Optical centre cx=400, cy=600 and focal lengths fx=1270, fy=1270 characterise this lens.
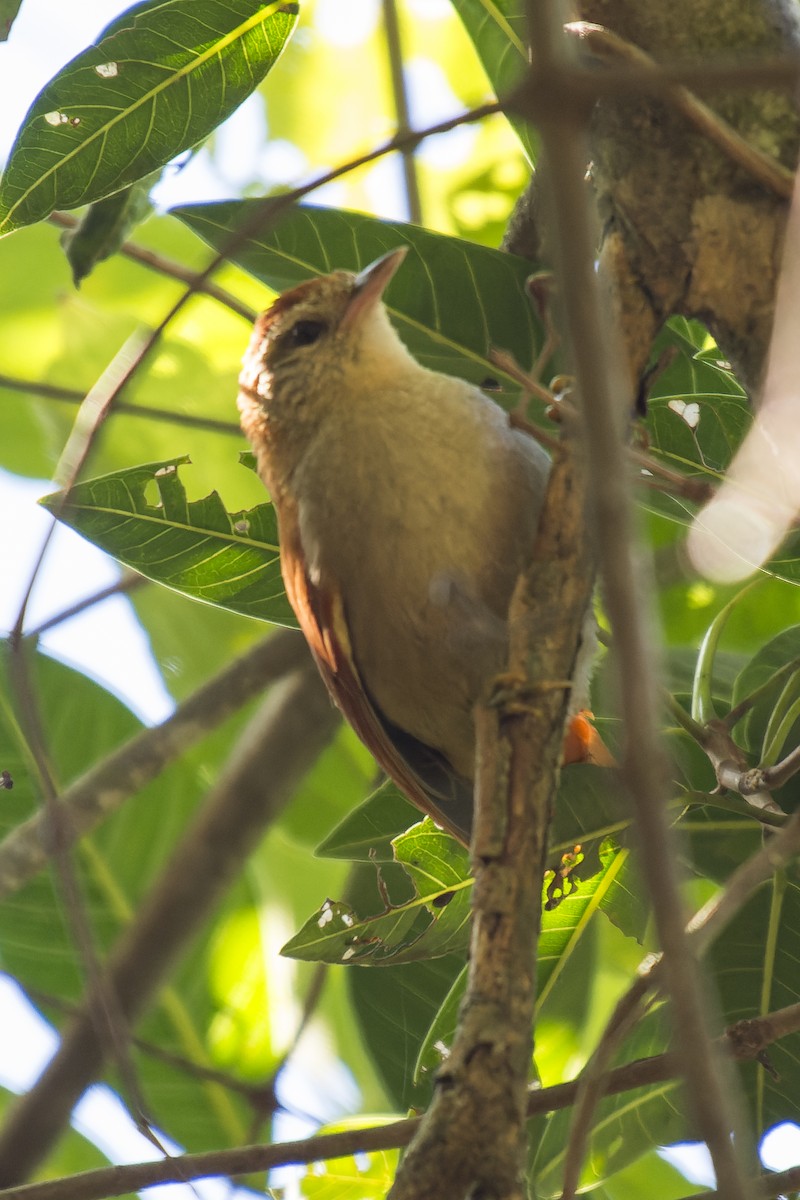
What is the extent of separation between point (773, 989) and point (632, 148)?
1853 millimetres

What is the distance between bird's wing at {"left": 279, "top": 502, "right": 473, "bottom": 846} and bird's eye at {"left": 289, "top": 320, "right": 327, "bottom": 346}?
541 millimetres

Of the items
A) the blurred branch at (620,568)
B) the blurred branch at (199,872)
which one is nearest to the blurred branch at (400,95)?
the blurred branch at (199,872)

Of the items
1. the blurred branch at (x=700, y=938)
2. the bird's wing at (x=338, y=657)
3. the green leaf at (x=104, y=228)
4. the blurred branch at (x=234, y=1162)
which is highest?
the green leaf at (x=104, y=228)

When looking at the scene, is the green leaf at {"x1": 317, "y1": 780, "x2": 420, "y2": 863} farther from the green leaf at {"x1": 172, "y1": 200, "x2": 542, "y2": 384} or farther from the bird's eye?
the bird's eye

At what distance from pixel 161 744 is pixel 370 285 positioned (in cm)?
172

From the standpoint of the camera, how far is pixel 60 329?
15.6 ft

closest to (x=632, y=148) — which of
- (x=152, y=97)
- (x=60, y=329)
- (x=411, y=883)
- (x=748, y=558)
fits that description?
(x=748, y=558)

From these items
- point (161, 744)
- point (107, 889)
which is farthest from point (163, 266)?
point (107, 889)

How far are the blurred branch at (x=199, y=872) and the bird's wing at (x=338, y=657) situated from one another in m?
0.83

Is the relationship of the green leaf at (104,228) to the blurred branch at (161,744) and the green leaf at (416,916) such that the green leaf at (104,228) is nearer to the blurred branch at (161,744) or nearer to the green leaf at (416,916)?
the blurred branch at (161,744)

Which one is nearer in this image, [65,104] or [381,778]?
[65,104]

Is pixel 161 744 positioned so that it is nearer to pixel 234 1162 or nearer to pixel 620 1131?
pixel 620 1131

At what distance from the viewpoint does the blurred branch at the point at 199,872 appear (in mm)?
3746

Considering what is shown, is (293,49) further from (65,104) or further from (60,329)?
(65,104)
